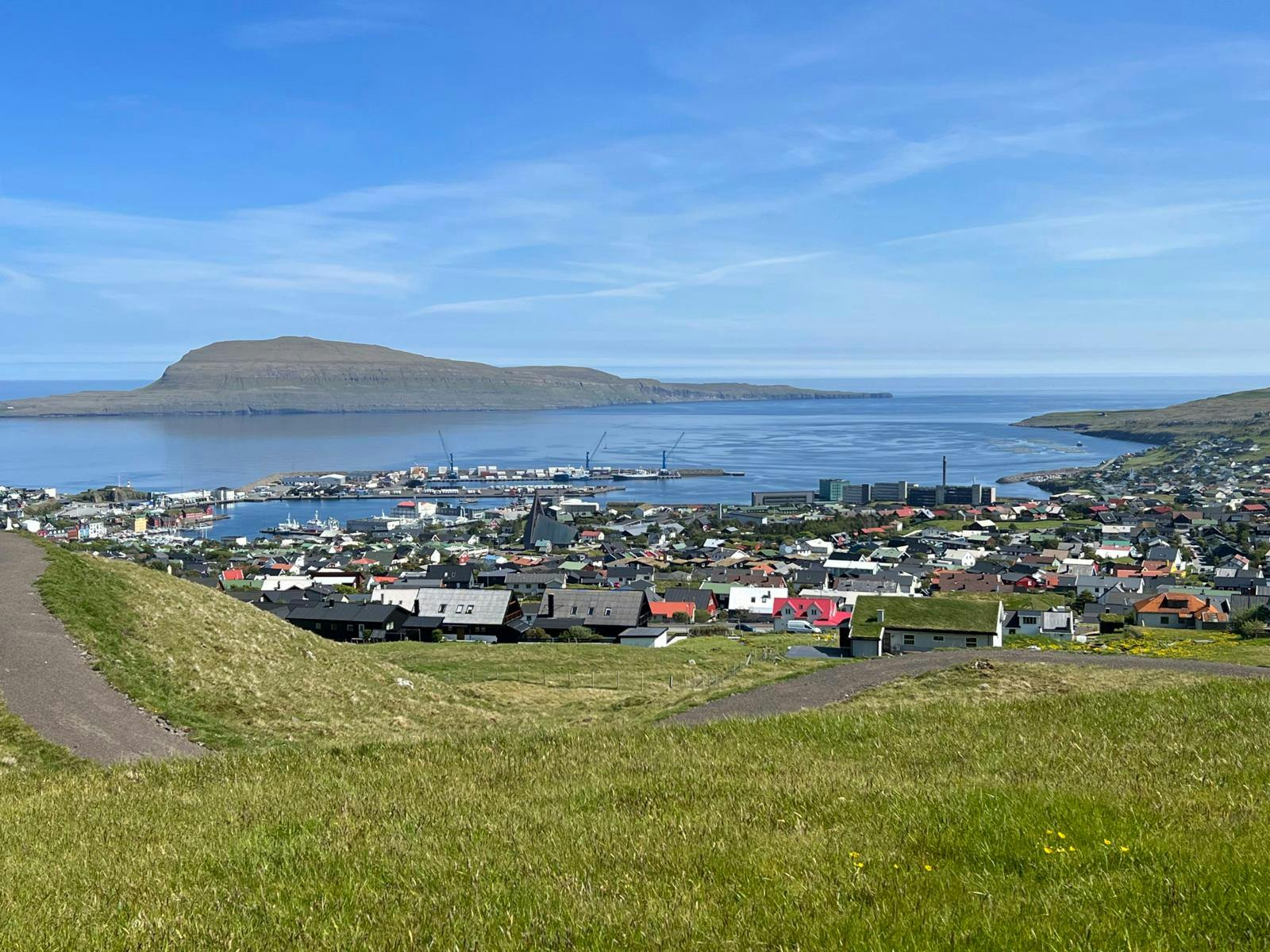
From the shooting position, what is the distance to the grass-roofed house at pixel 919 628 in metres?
24.0

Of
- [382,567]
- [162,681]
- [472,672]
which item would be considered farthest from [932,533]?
[162,681]

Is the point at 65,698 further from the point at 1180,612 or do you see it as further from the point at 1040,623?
the point at 1180,612

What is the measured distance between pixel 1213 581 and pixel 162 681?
51241mm

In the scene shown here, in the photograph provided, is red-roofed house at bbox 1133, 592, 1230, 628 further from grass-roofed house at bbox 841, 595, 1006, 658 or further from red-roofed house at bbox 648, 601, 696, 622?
red-roofed house at bbox 648, 601, 696, 622

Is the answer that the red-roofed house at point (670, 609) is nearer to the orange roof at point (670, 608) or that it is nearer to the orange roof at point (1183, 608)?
the orange roof at point (670, 608)

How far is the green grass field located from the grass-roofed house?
13835 mm

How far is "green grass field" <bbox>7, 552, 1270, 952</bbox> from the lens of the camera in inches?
147

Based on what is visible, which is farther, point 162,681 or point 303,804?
point 162,681

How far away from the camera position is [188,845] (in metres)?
5.02

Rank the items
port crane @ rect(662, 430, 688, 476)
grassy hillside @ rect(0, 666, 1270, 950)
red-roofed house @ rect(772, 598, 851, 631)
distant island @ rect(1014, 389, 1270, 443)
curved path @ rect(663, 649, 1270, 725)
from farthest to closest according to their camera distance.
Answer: distant island @ rect(1014, 389, 1270, 443)
port crane @ rect(662, 430, 688, 476)
red-roofed house @ rect(772, 598, 851, 631)
curved path @ rect(663, 649, 1270, 725)
grassy hillside @ rect(0, 666, 1270, 950)

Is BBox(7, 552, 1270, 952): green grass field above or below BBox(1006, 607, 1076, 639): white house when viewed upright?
above

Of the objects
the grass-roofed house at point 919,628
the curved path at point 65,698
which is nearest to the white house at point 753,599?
the grass-roofed house at point 919,628

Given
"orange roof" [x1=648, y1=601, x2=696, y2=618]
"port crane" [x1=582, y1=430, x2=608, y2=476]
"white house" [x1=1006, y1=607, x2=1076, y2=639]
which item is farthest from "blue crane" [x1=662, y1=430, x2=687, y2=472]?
"white house" [x1=1006, y1=607, x2=1076, y2=639]

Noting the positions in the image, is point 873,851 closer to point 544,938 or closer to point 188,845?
point 544,938
